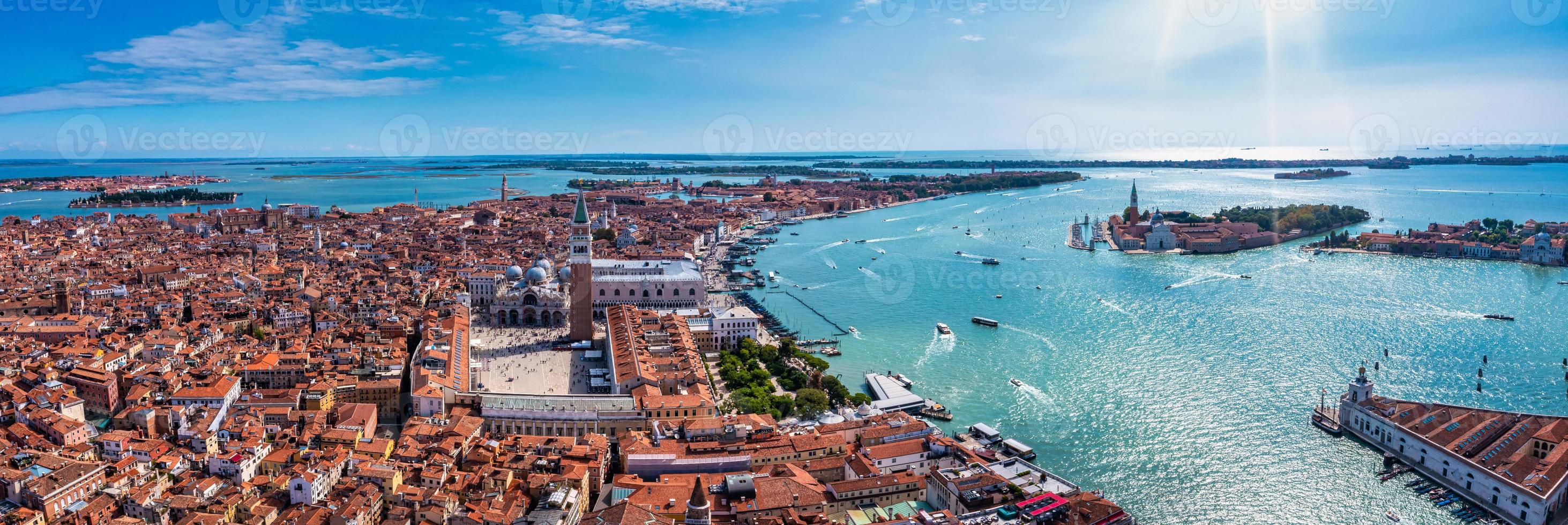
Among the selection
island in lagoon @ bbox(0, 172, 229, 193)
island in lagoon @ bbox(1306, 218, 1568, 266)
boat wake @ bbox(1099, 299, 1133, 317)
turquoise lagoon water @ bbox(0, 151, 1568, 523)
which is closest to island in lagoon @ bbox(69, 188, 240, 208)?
island in lagoon @ bbox(0, 172, 229, 193)

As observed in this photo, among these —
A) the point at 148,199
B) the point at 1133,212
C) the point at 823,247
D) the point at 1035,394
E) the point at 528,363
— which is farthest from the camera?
the point at 148,199

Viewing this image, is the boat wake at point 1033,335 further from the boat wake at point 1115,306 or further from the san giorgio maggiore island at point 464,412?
the san giorgio maggiore island at point 464,412

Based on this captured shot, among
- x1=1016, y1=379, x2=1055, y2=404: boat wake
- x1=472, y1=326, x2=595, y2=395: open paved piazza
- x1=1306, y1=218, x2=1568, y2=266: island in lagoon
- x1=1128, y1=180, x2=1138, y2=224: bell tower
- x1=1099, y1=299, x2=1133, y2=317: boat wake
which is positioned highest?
x1=1128, y1=180, x2=1138, y2=224: bell tower

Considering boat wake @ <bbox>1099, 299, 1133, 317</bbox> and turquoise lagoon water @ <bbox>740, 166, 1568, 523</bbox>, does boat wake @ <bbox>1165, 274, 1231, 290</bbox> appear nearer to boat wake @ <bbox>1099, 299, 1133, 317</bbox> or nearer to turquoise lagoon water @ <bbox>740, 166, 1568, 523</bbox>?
turquoise lagoon water @ <bbox>740, 166, 1568, 523</bbox>

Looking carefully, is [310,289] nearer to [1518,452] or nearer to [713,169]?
[1518,452]

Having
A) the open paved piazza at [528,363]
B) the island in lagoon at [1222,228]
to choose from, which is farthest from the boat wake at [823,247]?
the open paved piazza at [528,363]

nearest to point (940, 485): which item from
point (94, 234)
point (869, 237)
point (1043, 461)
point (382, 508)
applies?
point (1043, 461)

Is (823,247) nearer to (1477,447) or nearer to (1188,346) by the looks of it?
(1188,346)

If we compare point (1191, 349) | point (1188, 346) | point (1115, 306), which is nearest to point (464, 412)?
point (1191, 349)
